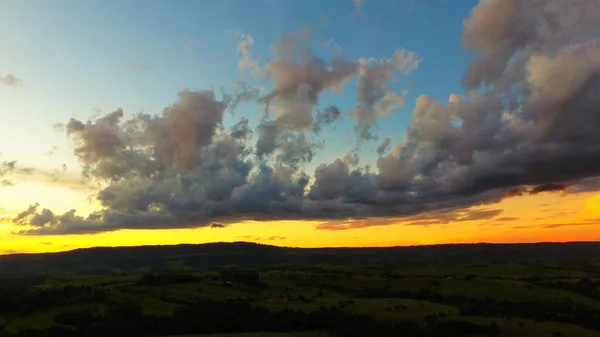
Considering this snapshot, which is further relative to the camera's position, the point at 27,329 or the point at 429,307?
the point at 429,307

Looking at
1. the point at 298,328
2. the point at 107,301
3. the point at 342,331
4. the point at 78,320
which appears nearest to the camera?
the point at 342,331

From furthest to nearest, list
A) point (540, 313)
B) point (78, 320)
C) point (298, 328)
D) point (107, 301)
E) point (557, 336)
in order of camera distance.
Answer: point (107, 301) < point (540, 313) < point (78, 320) < point (298, 328) < point (557, 336)

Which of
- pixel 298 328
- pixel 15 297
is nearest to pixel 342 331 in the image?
pixel 298 328

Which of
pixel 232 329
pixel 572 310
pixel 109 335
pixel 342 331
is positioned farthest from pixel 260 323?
pixel 572 310

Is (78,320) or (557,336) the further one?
(78,320)

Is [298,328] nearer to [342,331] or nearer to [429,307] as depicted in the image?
[342,331]

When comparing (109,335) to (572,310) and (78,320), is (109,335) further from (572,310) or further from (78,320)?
(572,310)
